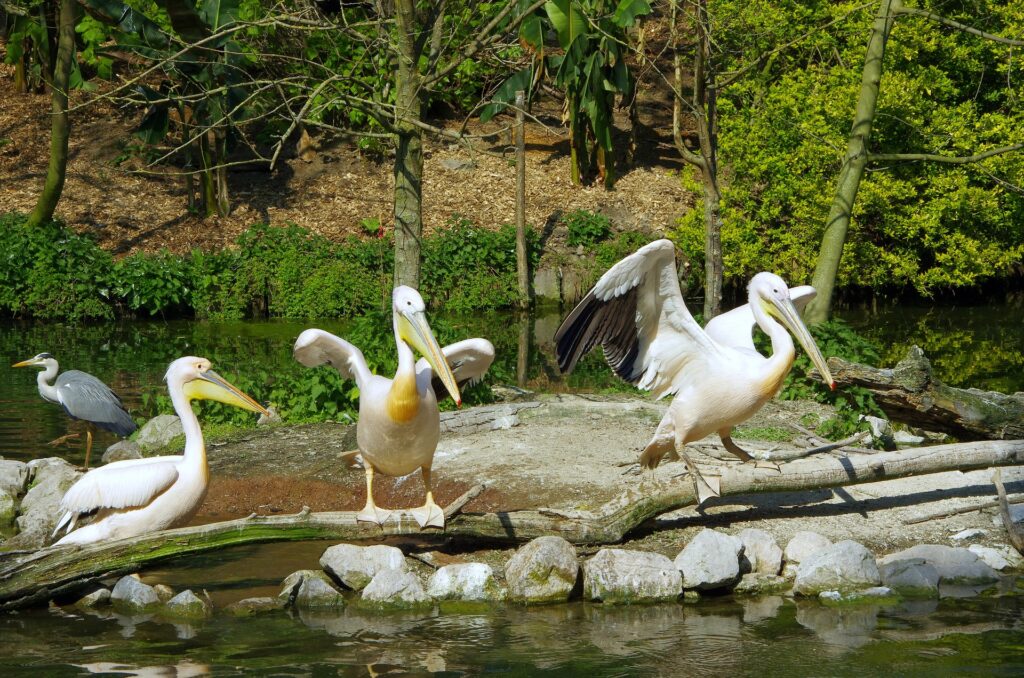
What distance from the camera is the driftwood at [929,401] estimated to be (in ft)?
23.7

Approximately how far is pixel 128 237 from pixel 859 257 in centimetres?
1286

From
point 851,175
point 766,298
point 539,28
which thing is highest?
point 539,28

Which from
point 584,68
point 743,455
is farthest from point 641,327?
point 584,68

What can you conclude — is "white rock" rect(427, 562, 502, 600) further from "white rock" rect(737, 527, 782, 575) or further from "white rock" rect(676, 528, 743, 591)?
"white rock" rect(737, 527, 782, 575)

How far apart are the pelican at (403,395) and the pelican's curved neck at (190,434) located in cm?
75

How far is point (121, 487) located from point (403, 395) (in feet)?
5.66

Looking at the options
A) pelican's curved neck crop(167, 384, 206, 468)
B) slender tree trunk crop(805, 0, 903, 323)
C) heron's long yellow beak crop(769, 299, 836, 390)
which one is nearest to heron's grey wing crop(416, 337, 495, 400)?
pelican's curved neck crop(167, 384, 206, 468)

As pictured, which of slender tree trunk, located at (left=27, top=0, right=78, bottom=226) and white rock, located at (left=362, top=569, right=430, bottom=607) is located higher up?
slender tree trunk, located at (left=27, top=0, right=78, bottom=226)

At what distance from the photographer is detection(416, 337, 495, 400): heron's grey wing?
6.58 metres

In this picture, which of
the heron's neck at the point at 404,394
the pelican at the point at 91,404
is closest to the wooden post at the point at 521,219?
the pelican at the point at 91,404

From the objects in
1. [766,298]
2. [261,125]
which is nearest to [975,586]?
[766,298]

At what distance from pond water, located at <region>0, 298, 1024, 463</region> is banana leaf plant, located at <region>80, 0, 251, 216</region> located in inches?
100

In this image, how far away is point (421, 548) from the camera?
6.69 metres

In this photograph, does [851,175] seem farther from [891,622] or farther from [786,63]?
[891,622]
